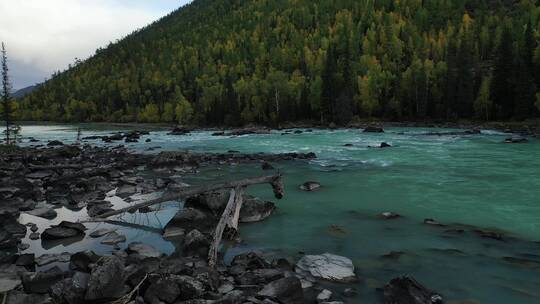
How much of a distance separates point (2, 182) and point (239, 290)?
68.0 feet

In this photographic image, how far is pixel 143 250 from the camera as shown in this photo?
12969 mm

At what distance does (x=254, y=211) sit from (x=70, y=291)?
947 centimetres

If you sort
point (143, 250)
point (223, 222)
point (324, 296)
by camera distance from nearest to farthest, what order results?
point (324, 296)
point (143, 250)
point (223, 222)

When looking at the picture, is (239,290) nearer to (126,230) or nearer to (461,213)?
(126,230)

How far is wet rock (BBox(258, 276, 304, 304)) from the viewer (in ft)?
32.0

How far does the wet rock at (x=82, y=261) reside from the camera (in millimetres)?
11391

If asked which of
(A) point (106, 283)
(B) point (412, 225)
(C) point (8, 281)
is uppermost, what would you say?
(A) point (106, 283)

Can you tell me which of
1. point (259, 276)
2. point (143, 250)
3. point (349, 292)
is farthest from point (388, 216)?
point (143, 250)

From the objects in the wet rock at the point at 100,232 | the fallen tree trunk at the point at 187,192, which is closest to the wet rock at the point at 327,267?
the fallen tree trunk at the point at 187,192

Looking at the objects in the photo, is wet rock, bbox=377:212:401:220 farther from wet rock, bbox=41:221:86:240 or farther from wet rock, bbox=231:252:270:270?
wet rock, bbox=41:221:86:240

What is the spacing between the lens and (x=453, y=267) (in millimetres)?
12305

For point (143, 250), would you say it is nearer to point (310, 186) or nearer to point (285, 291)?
point (285, 291)

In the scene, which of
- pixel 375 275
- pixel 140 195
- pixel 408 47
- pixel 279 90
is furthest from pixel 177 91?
pixel 375 275

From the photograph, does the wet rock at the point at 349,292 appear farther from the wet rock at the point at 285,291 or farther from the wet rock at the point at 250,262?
the wet rock at the point at 250,262
